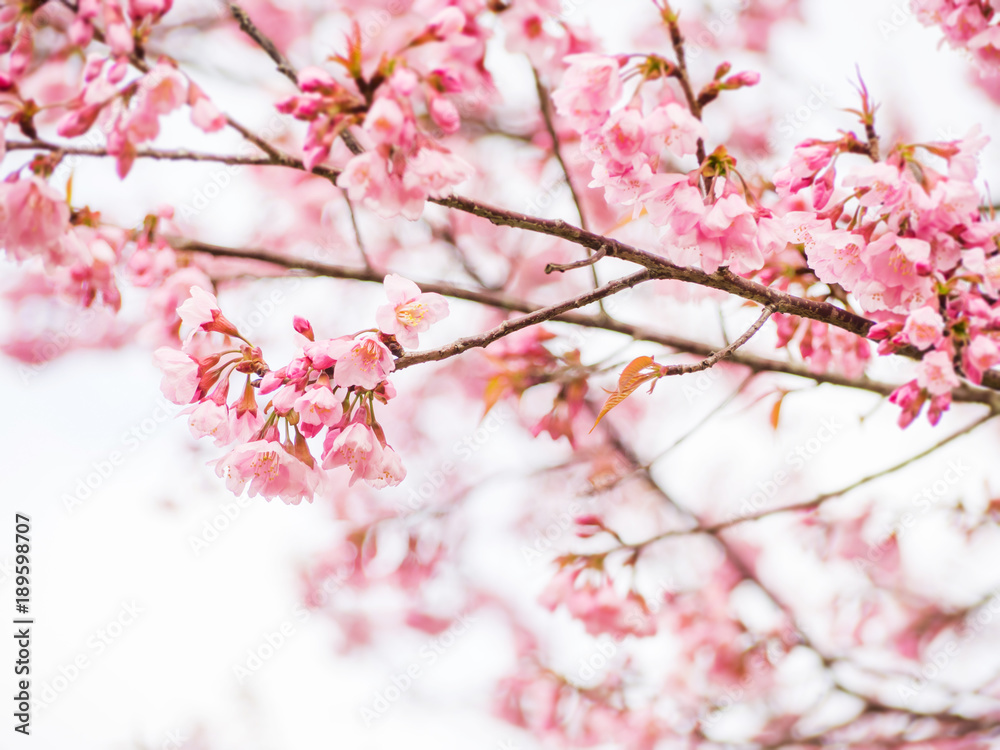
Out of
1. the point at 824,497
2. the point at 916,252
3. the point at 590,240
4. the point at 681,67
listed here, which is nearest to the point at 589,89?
the point at 681,67

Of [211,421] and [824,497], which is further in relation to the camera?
[824,497]

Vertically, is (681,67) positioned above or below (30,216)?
above

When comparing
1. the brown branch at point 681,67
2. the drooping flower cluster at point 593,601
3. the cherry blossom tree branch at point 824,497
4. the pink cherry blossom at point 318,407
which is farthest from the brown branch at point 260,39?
the drooping flower cluster at point 593,601

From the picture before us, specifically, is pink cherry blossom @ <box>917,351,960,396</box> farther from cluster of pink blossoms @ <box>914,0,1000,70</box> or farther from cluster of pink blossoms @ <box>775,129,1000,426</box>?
cluster of pink blossoms @ <box>914,0,1000,70</box>

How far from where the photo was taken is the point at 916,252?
907 millimetres

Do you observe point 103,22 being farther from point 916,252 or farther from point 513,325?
point 916,252

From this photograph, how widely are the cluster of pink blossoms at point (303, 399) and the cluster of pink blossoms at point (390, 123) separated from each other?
5.8 inches

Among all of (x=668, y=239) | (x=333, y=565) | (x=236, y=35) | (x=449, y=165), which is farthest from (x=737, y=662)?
(x=236, y=35)

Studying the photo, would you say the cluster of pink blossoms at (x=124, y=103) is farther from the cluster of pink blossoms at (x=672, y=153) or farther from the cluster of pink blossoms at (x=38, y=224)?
the cluster of pink blossoms at (x=672, y=153)

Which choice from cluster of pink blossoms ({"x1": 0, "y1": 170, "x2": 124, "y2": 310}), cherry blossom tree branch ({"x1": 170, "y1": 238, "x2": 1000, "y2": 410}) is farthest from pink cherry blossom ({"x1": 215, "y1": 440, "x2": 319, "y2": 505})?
cherry blossom tree branch ({"x1": 170, "y1": 238, "x2": 1000, "y2": 410})

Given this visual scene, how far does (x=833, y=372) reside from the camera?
4.84 feet

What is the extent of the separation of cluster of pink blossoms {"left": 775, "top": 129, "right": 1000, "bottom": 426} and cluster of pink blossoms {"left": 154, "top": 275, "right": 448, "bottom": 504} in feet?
2.05

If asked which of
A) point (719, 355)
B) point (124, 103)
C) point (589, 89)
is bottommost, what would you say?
point (719, 355)

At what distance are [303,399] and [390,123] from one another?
0.36 metres
